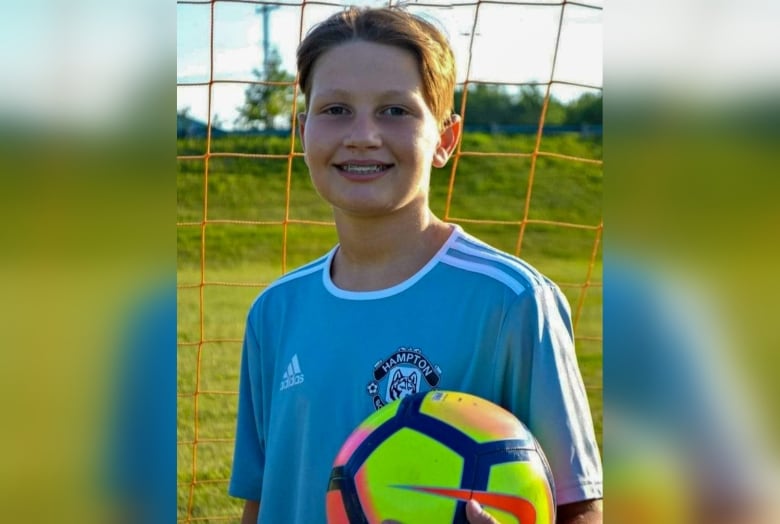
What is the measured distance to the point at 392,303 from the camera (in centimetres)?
155

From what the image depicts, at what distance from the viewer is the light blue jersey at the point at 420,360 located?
1.45 meters

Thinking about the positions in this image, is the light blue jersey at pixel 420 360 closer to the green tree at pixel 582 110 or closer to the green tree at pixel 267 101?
the green tree at pixel 267 101

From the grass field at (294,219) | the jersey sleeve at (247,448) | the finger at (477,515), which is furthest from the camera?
the grass field at (294,219)

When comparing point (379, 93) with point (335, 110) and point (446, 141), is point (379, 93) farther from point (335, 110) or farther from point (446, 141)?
point (446, 141)

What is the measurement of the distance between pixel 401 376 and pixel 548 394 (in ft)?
0.69

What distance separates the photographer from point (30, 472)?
0.73 m

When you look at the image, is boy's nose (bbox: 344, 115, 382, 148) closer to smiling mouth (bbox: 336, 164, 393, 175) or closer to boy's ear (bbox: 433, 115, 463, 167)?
smiling mouth (bbox: 336, 164, 393, 175)

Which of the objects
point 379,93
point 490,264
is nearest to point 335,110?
point 379,93

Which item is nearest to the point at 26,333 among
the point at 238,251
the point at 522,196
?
the point at 238,251

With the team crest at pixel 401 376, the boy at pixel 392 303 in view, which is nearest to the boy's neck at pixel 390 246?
the boy at pixel 392 303

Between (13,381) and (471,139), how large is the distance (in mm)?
10494

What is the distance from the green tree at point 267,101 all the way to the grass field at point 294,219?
17 centimetres

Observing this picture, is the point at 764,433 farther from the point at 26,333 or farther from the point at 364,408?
the point at 364,408

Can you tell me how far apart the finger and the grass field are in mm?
4157
